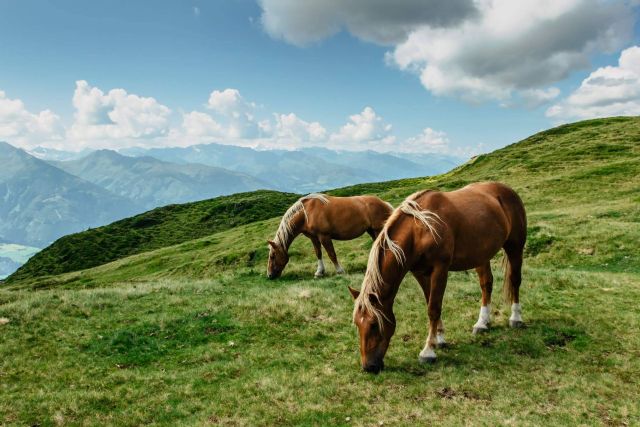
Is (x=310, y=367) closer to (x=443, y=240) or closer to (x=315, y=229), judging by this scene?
(x=443, y=240)

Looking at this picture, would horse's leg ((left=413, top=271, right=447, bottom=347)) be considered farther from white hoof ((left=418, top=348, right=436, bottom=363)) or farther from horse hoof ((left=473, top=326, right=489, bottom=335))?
horse hoof ((left=473, top=326, right=489, bottom=335))

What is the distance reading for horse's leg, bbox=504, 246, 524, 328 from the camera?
35.2 ft

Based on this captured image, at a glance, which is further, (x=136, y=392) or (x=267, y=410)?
(x=136, y=392)

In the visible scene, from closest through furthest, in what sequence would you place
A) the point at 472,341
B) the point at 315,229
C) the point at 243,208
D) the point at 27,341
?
1. the point at 472,341
2. the point at 27,341
3. the point at 315,229
4. the point at 243,208

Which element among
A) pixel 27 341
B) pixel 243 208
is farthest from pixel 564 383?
pixel 243 208

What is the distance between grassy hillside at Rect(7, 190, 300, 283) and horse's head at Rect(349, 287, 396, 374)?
218ft

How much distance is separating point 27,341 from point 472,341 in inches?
462

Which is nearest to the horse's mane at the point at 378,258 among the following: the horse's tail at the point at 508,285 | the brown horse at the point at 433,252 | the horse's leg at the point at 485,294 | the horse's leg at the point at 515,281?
the brown horse at the point at 433,252

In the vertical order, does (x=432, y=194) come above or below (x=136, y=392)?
above

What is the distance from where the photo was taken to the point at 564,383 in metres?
7.83

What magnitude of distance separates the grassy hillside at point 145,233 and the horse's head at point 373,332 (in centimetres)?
6637

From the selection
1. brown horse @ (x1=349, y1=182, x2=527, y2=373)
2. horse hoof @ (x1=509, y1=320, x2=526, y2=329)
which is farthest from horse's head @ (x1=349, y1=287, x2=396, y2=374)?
horse hoof @ (x1=509, y1=320, x2=526, y2=329)

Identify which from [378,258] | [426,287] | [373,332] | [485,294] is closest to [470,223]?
[426,287]

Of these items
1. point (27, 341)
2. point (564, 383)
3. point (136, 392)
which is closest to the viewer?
point (564, 383)
